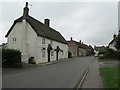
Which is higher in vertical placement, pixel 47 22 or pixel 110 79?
pixel 47 22

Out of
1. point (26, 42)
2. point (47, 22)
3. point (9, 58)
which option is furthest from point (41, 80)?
point (47, 22)

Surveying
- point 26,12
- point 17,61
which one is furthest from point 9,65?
point 26,12

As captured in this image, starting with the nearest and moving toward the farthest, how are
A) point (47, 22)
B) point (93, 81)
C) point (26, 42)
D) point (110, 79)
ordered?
1. point (93, 81)
2. point (110, 79)
3. point (26, 42)
4. point (47, 22)

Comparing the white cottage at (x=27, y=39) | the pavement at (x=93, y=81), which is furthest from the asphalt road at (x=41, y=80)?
the white cottage at (x=27, y=39)

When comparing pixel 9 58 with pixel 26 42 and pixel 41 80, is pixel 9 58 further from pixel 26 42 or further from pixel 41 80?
pixel 41 80

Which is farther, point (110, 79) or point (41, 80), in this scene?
point (41, 80)

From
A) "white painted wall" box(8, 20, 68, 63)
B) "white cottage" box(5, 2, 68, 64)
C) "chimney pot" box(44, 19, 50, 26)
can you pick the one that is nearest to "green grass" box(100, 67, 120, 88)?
"white painted wall" box(8, 20, 68, 63)

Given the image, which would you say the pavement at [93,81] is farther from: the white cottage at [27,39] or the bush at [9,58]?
the white cottage at [27,39]

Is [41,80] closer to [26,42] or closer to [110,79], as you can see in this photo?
[110,79]

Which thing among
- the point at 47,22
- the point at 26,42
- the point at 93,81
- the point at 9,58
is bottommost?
the point at 93,81

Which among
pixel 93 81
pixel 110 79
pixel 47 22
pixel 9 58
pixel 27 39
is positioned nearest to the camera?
pixel 93 81

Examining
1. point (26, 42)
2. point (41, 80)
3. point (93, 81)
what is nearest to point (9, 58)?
point (26, 42)

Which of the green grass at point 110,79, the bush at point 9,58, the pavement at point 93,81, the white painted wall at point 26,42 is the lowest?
the pavement at point 93,81

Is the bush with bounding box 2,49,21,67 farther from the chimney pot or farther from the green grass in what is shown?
the chimney pot
